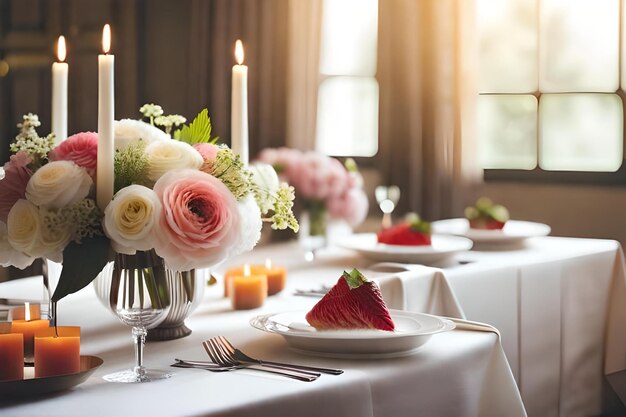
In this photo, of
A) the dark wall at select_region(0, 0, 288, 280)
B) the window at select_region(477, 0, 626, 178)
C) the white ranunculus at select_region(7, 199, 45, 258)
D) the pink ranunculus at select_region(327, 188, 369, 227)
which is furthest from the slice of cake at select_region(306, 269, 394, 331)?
the dark wall at select_region(0, 0, 288, 280)

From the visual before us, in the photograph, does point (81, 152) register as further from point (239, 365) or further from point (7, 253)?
point (239, 365)

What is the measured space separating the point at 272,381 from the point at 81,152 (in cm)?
45

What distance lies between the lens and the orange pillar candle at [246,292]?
1.89m

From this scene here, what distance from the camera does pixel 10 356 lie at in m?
1.26

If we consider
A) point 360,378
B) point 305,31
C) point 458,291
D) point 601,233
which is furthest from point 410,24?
point 360,378

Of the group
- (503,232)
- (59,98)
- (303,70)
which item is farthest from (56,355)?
(303,70)

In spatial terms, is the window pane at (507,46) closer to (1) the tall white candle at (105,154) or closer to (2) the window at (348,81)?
(2) the window at (348,81)

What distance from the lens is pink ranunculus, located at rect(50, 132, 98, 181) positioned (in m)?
1.41

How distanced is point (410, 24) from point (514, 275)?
2.09 meters

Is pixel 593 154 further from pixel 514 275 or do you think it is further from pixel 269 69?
pixel 514 275

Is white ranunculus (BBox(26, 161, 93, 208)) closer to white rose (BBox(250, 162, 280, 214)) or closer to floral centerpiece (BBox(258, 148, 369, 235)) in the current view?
white rose (BBox(250, 162, 280, 214))

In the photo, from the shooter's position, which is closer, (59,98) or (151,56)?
(59,98)

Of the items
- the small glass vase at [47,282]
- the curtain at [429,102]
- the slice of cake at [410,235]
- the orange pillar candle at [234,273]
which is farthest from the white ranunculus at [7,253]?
the curtain at [429,102]

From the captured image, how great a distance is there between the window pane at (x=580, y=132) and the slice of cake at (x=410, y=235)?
1765 millimetres
